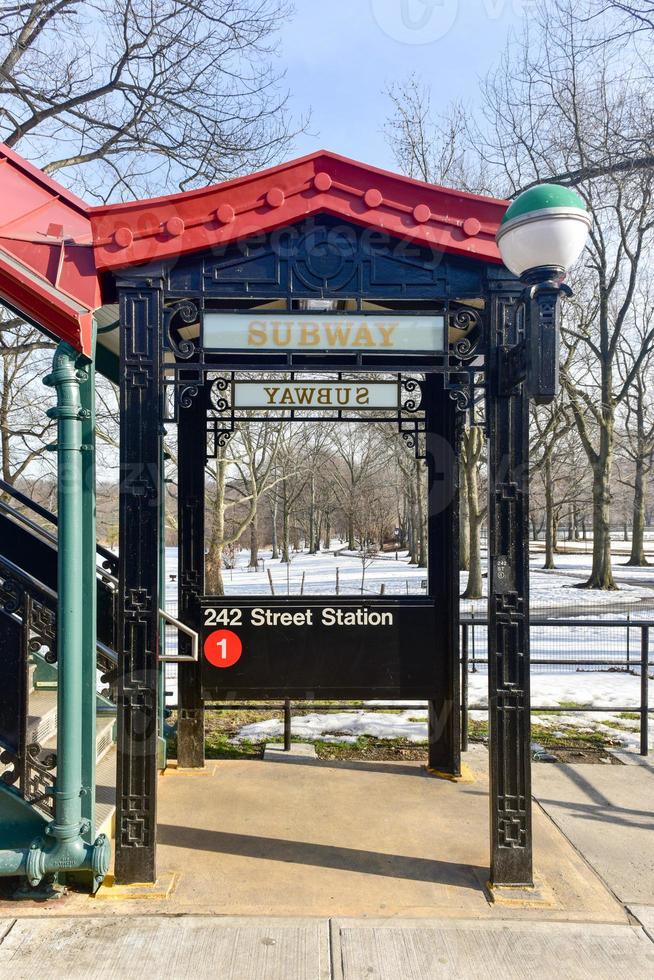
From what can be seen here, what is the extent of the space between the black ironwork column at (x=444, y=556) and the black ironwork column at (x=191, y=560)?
74.2 inches

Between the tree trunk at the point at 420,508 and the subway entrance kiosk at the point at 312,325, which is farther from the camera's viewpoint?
the tree trunk at the point at 420,508

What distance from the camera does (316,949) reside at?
3.01 meters

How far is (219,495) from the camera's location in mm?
16547

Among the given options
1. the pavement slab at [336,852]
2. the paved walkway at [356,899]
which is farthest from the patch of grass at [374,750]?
the paved walkway at [356,899]

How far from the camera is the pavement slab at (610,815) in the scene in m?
3.72

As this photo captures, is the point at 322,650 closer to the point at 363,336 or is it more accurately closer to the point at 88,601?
the point at 88,601

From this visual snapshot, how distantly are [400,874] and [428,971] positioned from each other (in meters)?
0.83

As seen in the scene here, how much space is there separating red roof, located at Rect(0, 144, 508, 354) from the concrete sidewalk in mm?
2966

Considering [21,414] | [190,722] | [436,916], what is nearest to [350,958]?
[436,916]

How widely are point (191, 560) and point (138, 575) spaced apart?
68.4 inches

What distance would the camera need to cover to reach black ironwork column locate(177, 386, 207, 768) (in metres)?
5.18

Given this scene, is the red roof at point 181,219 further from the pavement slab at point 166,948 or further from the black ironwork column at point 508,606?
the pavement slab at point 166,948

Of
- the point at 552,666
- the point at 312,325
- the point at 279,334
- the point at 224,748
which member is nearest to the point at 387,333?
the point at 312,325

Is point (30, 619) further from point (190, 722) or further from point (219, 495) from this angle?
point (219, 495)
